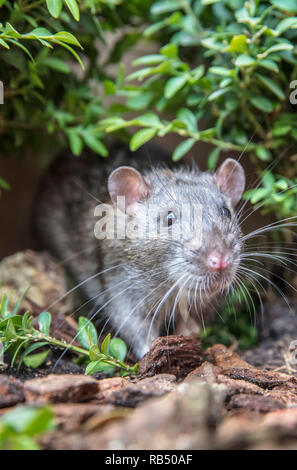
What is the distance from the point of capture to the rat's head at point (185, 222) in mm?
3301

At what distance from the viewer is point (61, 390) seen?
2305mm

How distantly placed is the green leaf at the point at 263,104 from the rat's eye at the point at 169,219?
48.4 inches

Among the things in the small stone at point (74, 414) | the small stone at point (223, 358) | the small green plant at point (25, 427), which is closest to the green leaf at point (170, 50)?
the small stone at point (223, 358)

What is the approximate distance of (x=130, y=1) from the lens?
15.0 feet

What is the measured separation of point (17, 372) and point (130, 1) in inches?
136

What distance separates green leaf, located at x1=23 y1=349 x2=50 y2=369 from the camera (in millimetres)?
3166

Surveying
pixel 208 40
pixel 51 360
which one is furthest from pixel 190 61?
pixel 51 360

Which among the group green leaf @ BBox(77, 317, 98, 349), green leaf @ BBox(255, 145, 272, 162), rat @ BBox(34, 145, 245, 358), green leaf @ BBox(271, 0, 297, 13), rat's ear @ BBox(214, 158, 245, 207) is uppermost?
green leaf @ BBox(271, 0, 297, 13)

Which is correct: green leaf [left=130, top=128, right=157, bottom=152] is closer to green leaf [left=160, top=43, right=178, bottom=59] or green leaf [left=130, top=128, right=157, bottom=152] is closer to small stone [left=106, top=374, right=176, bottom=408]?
green leaf [left=160, top=43, right=178, bottom=59]

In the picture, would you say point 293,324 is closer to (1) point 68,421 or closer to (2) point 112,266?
(2) point 112,266

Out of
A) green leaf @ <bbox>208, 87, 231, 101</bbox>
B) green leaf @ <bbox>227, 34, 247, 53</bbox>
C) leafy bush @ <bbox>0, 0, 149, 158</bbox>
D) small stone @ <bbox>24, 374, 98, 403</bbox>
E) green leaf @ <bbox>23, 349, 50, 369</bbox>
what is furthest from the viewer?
green leaf @ <bbox>208, 87, 231, 101</bbox>

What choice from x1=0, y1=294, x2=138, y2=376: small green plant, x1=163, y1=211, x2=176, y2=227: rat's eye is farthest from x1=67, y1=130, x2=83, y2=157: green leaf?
x1=0, y1=294, x2=138, y2=376: small green plant

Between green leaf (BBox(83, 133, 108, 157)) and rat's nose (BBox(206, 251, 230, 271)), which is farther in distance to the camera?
green leaf (BBox(83, 133, 108, 157))

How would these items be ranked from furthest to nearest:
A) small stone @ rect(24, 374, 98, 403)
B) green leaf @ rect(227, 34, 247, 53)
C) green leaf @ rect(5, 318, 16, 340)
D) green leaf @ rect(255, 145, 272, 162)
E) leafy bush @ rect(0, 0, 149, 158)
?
green leaf @ rect(255, 145, 272, 162)
green leaf @ rect(227, 34, 247, 53)
leafy bush @ rect(0, 0, 149, 158)
green leaf @ rect(5, 318, 16, 340)
small stone @ rect(24, 374, 98, 403)
